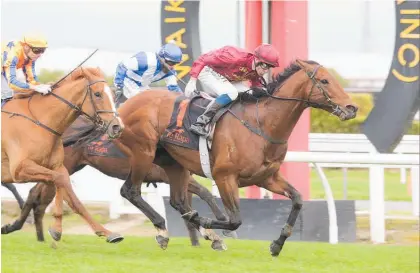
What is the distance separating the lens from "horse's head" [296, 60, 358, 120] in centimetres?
740

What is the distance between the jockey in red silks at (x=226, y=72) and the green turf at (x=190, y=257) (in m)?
1.01

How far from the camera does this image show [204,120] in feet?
25.7

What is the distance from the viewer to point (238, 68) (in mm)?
7945

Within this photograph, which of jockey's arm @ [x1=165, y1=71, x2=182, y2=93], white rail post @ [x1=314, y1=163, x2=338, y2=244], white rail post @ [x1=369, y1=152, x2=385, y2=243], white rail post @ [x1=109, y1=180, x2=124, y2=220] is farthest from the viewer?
white rail post @ [x1=109, y1=180, x2=124, y2=220]

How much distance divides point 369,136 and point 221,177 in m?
2.50

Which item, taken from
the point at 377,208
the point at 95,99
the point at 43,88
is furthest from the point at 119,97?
the point at 377,208

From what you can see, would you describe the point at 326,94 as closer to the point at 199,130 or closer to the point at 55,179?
the point at 199,130

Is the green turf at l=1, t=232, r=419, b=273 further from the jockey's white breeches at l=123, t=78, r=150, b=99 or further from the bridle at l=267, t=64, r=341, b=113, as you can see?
the jockey's white breeches at l=123, t=78, r=150, b=99

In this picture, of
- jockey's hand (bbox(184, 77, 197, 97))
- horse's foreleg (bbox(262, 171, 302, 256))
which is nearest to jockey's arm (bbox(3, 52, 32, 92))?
jockey's hand (bbox(184, 77, 197, 97))

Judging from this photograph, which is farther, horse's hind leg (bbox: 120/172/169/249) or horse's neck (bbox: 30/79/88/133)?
horse's hind leg (bbox: 120/172/169/249)

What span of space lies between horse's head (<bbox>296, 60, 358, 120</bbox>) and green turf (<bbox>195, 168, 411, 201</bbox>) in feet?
22.1

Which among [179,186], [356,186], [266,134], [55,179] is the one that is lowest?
[356,186]

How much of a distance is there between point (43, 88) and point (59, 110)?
0.23 metres

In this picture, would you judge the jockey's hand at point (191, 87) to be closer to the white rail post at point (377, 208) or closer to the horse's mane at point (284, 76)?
the horse's mane at point (284, 76)
